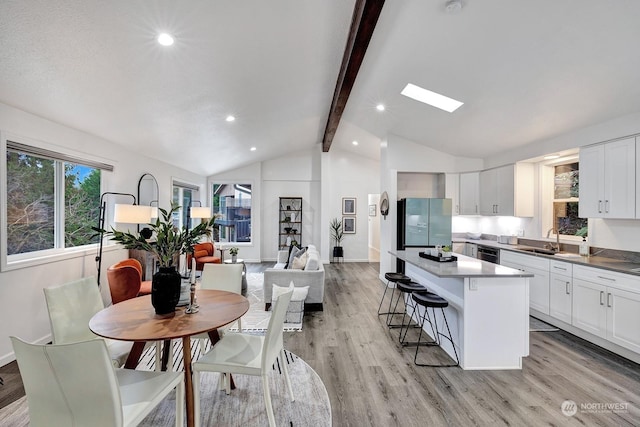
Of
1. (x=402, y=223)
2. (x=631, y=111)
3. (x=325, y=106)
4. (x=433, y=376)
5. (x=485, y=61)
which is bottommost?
(x=433, y=376)

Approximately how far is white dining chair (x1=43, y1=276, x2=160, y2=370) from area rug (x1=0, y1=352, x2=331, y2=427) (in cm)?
50

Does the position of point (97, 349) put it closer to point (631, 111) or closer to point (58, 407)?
point (58, 407)

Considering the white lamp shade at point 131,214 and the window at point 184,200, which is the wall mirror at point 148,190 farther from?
the white lamp shade at point 131,214

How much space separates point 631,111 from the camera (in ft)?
9.98

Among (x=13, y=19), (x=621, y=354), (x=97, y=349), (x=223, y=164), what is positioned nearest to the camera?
(x=97, y=349)

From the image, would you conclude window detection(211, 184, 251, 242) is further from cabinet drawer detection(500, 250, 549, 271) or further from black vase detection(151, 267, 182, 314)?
black vase detection(151, 267, 182, 314)

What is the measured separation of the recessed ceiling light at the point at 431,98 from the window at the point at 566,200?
76.8 inches

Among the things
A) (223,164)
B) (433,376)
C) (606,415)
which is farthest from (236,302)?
(223,164)

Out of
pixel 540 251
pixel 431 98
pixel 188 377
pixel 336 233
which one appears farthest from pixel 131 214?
pixel 336 233

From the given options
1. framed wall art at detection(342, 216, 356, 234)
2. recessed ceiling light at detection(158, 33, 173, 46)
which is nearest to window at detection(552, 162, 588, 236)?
framed wall art at detection(342, 216, 356, 234)

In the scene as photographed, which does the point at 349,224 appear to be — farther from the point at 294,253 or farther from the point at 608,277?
the point at 608,277

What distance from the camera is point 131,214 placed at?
343cm

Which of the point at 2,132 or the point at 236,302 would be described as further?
the point at 2,132

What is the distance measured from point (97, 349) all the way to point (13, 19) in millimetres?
2161
